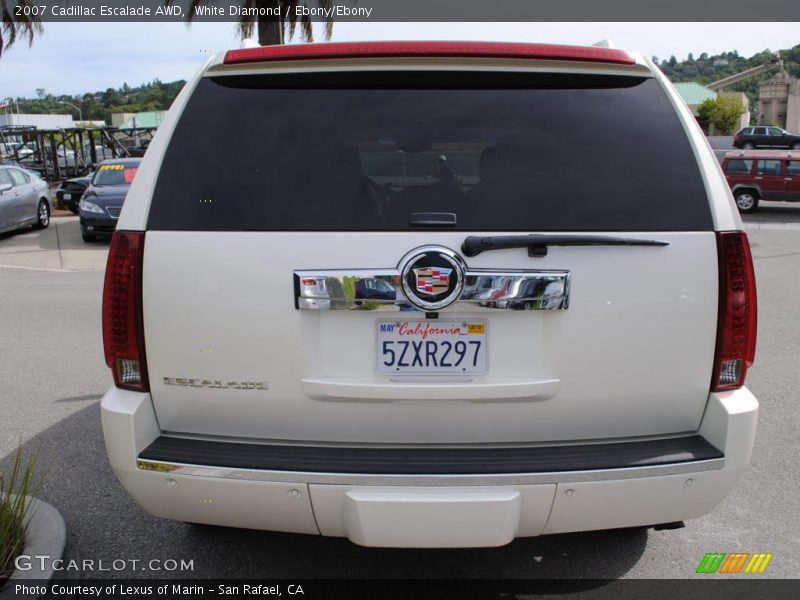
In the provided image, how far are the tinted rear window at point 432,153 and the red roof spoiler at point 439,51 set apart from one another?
2.9 inches

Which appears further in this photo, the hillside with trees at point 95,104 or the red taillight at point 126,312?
the hillside with trees at point 95,104

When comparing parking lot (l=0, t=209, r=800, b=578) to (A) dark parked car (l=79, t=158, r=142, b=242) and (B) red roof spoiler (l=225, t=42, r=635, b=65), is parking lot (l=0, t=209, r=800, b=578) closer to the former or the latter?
(B) red roof spoiler (l=225, t=42, r=635, b=65)

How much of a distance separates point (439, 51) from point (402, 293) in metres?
0.86

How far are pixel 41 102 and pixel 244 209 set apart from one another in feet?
495

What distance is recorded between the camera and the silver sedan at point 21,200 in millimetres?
15375

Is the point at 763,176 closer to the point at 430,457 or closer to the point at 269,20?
the point at 269,20

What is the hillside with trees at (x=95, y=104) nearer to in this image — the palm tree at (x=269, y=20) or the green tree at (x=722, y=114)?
the green tree at (x=722, y=114)

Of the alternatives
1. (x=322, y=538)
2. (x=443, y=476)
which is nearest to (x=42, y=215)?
(x=322, y=538)

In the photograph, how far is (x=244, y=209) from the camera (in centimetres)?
232

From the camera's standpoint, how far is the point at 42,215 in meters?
17.3

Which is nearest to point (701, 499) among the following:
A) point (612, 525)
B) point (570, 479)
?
point (612, 525)

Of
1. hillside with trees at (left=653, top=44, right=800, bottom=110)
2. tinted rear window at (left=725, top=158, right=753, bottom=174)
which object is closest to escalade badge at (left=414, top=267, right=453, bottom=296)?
tinted rear window at (left=725, top=158, right=753, bottom=174)

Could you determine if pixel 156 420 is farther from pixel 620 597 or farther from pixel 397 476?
pixel 620 597

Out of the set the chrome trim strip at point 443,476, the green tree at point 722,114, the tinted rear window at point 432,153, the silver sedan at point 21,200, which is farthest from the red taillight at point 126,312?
the green tree at point 722,114
